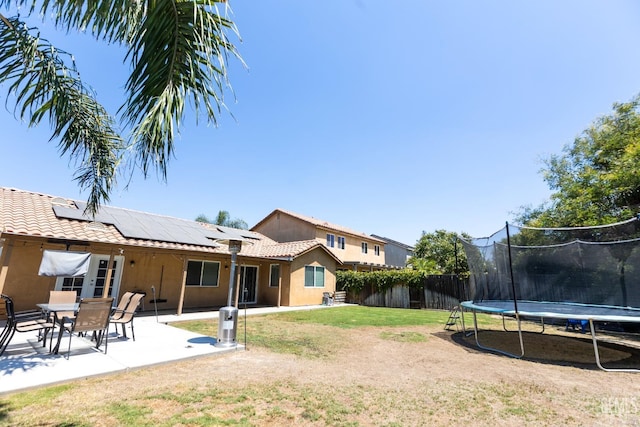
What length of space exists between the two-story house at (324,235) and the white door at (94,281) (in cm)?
1431

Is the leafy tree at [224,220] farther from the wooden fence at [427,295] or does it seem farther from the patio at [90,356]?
the patio at [90,356]

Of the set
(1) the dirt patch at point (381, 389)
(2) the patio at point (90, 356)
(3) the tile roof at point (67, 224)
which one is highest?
(3) the tile roof at point (67, 224)

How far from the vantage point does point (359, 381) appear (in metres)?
4.77

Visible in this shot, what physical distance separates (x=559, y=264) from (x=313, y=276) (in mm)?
12096

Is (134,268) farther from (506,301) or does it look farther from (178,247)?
(506,301)

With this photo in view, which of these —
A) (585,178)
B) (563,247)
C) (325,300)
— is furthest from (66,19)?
(585,178)

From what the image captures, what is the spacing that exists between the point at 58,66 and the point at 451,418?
22.8 ft

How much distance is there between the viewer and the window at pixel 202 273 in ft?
44.3

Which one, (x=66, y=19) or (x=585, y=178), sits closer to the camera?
(x=66, y=19)

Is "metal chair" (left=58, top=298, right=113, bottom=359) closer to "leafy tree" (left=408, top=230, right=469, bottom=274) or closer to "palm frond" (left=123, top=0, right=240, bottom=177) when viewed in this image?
"palm frond" (left=123, top=0, right=240, bottom=177)

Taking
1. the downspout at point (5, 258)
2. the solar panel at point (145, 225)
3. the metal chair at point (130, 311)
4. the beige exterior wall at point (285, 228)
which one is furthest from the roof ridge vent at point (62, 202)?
the beige exterior wall at point (285, 228)

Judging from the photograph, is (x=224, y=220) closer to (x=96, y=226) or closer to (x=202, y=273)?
(x=202, y=273)

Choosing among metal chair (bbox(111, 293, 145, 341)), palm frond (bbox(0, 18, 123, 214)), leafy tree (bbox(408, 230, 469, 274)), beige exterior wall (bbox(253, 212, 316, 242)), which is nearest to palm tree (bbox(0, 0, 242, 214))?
palm frond (bbox(0, 18, 123, 214))

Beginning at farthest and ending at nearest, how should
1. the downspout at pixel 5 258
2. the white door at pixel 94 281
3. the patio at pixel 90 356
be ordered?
1. the white door at pixel 94 281
2. the downspout at pixel 5 258
3. the patio at pixel 90 356
